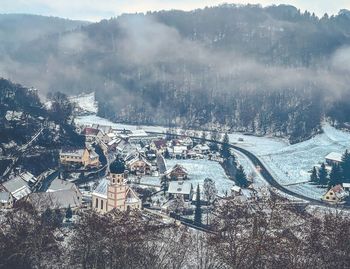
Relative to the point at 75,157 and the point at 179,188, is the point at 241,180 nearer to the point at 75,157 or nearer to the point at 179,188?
the point at 179,188

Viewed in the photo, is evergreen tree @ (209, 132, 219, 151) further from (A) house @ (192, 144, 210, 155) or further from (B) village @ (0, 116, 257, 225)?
(A) house @ (192, 144, 210, 155)

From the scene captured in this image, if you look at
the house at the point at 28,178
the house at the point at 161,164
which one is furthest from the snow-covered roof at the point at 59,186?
the house at the point at 161,164

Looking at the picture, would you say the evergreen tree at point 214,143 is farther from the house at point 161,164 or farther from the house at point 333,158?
the house at point 333,158

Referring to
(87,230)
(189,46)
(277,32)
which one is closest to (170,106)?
(189,46)

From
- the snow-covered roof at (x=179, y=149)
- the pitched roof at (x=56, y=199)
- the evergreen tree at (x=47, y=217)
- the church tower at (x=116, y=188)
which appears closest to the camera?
the evergreen tree at (x=47, y=217)

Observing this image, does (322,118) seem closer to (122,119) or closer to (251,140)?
(251,140)

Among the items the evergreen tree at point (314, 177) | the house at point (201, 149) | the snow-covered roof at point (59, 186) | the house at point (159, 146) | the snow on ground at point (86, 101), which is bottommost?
the snow on ground at point (86, 101)

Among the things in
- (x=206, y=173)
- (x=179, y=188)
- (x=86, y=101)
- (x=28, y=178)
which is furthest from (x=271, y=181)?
(x=86, y=101)

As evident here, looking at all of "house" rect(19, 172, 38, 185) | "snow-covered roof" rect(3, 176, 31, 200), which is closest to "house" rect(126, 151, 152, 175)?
"house" rect(19, 172, 38, 185)
